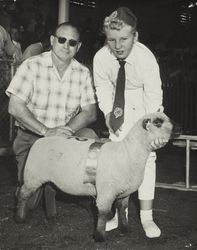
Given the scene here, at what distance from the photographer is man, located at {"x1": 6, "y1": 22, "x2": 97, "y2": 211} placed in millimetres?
4496

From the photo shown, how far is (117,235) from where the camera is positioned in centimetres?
407

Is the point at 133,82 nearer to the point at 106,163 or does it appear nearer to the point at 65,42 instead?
the point at 65,42

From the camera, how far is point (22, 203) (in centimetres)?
436

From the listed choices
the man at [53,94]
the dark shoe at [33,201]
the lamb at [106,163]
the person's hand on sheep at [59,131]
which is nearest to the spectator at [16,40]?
the man at [53,94]

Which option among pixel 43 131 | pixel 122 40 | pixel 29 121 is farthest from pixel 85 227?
pixel 122 40

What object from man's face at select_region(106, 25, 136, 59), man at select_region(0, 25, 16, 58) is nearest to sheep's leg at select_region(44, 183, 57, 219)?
man's face at select_region(106, 25, 136, 59)

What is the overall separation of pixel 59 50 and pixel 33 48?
2.64 meters

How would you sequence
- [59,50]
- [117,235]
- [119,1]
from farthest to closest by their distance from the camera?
[119,1]
[59,50]
[117,235]

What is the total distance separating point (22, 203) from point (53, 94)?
116 centimetres

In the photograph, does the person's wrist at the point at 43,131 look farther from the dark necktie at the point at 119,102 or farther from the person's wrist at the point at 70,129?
the dark necktie at the point at 119,102

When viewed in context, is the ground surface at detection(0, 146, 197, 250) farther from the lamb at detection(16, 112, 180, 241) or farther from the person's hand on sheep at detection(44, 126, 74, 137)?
the person's hand on sheep at detection(44, 126, 74, 137)

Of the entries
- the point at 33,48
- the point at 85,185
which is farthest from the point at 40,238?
the point at 33,48

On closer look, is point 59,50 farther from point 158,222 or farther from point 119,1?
point 119,1

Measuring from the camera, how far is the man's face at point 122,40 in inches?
155
